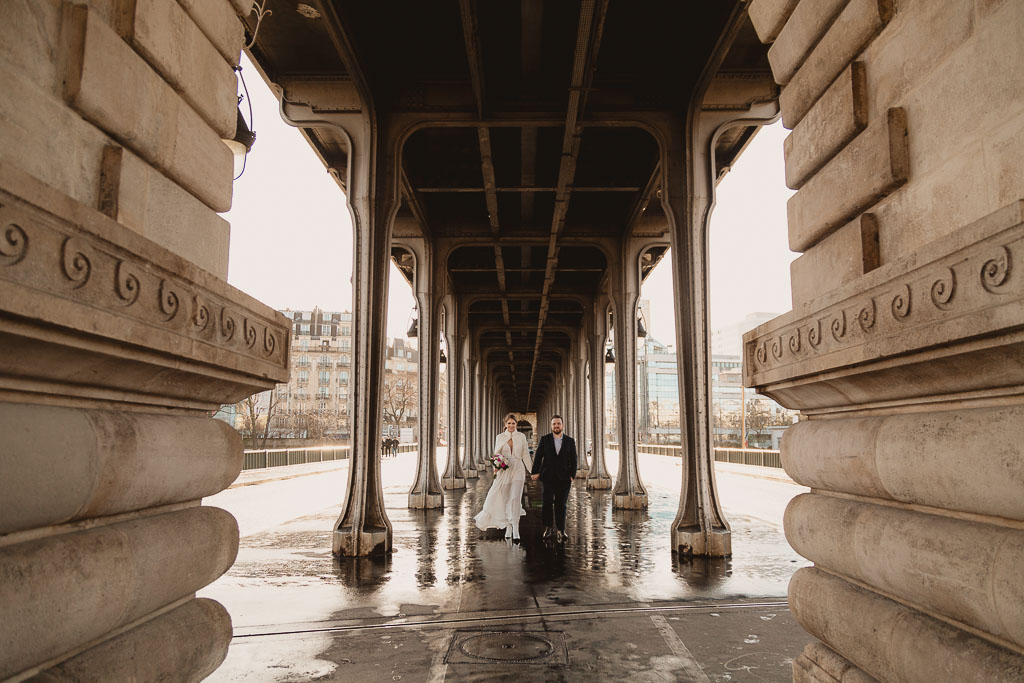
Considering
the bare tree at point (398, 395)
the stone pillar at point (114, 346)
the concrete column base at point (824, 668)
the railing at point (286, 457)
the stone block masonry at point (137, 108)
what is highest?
the bare tree at point (398, 395)

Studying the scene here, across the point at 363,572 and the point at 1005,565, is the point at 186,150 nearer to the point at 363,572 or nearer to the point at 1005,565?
the point at 1005,565

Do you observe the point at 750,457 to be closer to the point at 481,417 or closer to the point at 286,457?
the point at 481,417

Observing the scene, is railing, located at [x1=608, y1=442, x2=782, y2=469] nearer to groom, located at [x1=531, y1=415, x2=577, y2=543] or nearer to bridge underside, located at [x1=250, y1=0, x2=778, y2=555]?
groom, located at [x1=531, y1=415, x2=577, y2=543]

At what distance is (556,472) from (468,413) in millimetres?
18182

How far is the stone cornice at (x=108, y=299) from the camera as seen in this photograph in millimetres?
1968

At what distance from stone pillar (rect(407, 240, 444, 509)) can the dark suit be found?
5565mm

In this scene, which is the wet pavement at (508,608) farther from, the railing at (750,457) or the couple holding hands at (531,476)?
the railing at (750,457)

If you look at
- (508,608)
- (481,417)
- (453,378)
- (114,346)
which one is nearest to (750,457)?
(481,417)

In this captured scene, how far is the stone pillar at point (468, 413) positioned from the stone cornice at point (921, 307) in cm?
2594

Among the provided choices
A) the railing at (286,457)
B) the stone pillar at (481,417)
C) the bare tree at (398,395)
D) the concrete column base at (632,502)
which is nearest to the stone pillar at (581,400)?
the stone pillar at (481,417)

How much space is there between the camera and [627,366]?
1880 cm

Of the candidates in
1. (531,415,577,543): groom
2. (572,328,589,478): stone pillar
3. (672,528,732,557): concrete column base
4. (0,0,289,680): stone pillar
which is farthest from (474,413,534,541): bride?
(572,328,589,478): stone pillar

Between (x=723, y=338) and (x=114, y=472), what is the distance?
7818 inches

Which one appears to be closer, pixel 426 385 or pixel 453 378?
pixel 426 385
